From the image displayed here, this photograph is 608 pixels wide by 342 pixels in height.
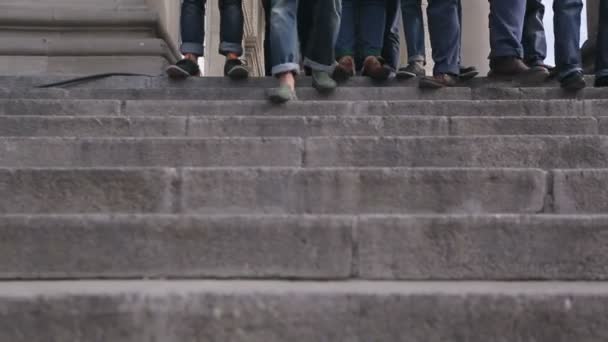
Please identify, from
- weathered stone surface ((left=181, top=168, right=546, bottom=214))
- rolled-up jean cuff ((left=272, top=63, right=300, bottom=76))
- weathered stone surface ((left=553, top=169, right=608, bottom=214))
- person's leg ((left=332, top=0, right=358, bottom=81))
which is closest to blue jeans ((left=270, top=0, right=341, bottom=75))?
rolled-up jean cuff ((left=272, top=63, right=300, bottom=76))

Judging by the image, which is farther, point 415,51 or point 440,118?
point 415,51

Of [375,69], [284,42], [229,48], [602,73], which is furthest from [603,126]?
[229,48]

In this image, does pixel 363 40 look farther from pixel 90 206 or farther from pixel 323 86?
pixel 90 206

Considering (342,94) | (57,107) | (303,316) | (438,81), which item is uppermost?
(438,81)

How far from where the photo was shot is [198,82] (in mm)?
4953

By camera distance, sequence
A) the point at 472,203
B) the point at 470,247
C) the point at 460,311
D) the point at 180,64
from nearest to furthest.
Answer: the point at 460,311
the point at 470,247
the point at 472,203
the point at 180,64

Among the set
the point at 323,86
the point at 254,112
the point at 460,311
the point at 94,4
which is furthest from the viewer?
the point at 94,4

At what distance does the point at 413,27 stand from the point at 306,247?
10.3 ft

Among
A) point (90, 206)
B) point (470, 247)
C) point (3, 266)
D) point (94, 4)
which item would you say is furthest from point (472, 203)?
point (94, 4)

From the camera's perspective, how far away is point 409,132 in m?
3.70

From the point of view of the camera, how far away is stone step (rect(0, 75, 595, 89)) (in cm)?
491

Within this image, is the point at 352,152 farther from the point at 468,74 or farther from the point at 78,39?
the point at 78,39

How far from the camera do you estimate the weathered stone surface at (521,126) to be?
369 centimetres

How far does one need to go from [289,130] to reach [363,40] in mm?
1854
